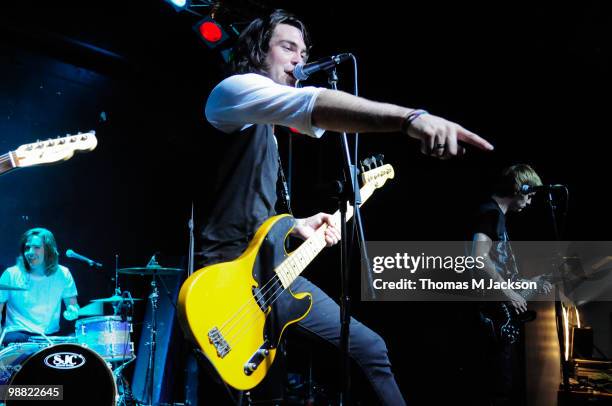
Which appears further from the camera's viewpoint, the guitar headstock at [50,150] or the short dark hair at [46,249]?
the short dark hair at [46,249]

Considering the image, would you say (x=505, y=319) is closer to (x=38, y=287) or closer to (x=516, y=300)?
(x=516, y=300)

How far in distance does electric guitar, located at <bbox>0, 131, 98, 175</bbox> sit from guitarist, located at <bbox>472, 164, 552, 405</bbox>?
12.7ft

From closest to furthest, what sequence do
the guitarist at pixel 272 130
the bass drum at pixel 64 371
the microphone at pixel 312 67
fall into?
1. the guitarist at pixel 272 130
2. the microphone at pixel 312 67
3. the bass drum at pixel 64 371

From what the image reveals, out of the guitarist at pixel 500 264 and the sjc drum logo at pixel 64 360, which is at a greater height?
the guitarist at pixel 500 264

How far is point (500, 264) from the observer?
15.8 ft

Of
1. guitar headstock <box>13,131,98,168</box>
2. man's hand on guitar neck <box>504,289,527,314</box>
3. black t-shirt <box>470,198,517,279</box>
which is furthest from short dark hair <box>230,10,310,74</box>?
man's hand on guitar neck <box>504,289,527,314</box>

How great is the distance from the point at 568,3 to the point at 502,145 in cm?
168

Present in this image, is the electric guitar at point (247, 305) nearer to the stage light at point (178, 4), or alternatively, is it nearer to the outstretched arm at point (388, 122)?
the outstretched arm at point (388, 122)

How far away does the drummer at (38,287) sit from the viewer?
18.6 feet

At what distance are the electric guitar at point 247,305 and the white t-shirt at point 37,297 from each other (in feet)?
15.4

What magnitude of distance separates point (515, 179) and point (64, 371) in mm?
4520

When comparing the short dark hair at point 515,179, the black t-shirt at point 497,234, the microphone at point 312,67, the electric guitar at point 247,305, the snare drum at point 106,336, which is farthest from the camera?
the snare drum at point 106,336

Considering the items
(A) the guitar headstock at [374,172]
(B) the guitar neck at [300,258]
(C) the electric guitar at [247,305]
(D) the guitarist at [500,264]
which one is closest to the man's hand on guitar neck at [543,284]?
(D) the guitarist at [500,264]

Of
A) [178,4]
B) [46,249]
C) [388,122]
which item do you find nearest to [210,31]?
[178,4]
